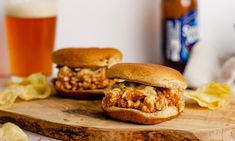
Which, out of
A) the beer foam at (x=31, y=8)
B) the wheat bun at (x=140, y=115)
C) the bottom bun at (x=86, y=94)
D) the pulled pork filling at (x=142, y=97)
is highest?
the beer foam at (x=31, y=8)

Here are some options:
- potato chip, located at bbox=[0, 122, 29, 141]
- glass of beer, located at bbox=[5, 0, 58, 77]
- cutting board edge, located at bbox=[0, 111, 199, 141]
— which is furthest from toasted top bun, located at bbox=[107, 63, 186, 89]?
glass of beer, located at bbox=[5, 0, 58, 77]

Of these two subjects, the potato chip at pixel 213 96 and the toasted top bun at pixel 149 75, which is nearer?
the toasted top bun at pixel 149 75

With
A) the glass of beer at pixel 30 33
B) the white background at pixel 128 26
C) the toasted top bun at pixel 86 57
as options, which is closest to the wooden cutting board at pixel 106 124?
the toasted top bun at pixel 86 57

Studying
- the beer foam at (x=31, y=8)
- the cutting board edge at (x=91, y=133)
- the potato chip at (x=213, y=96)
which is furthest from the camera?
the beer foam at (x=31, y=8)

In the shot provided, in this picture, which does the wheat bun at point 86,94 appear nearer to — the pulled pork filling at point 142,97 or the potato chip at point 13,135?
the pulled pork filling at point 142,97

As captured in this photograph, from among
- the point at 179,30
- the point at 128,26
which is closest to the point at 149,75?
the point at 179,30

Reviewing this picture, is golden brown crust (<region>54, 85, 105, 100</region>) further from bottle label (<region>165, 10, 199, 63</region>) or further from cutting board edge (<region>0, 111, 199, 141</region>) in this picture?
bottle label (<region>165, 10, 199, 63</region>)

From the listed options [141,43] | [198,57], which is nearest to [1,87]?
[141,43]
